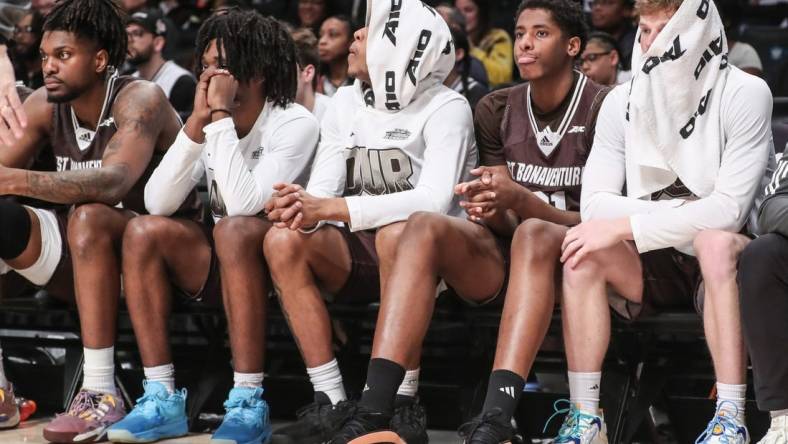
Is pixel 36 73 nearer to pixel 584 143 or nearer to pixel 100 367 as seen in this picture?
pixel 100 367

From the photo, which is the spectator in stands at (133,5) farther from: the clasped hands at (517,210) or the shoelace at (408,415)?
the shoelace at (408,415)

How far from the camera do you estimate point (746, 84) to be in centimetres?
319

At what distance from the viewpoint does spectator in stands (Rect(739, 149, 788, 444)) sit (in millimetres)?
2838

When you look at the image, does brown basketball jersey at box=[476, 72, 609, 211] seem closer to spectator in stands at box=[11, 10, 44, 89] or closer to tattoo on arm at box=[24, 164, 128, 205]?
tattoo on arm at box=[24, 164, 128, 205]

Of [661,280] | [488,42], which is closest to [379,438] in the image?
[661,280]

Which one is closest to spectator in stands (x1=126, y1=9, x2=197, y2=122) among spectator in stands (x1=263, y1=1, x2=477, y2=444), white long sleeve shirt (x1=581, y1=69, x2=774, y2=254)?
spectator in stands (x1=263, y1=1, x2=477, y2=444)

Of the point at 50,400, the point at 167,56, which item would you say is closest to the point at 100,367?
the point at 50,400

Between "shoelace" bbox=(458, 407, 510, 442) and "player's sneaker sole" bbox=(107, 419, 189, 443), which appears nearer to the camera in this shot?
"shoelace" bbox=(458, 407, 510, 442)

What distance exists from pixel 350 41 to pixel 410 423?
321 centimetres

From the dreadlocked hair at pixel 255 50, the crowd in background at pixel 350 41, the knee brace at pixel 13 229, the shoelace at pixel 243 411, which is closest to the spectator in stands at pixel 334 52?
the crowd in background at pixel 350 41

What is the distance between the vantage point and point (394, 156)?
3.59 metres

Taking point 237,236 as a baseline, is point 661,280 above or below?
below

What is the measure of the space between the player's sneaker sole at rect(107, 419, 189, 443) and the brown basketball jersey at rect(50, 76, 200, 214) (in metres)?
0.77

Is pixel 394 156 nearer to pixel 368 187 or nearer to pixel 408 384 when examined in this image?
pixel 368 187
